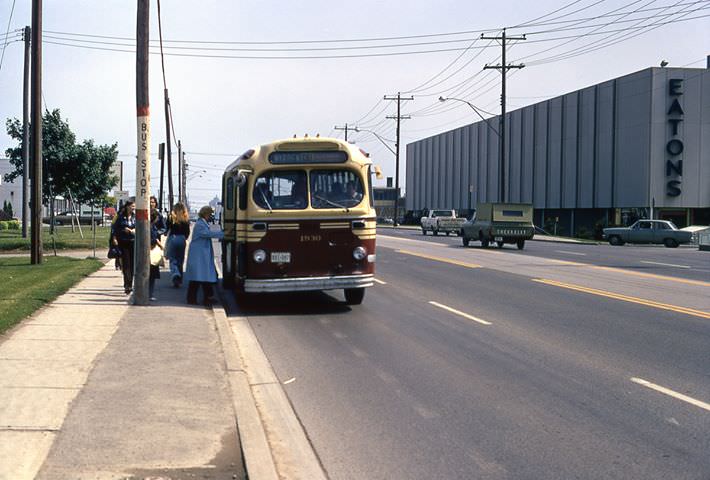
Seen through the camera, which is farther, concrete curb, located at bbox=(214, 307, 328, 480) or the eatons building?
the eatons building

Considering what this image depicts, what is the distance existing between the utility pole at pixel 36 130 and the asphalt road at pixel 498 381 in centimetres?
876

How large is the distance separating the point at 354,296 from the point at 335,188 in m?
2.10

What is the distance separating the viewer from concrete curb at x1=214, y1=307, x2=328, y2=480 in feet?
18.7

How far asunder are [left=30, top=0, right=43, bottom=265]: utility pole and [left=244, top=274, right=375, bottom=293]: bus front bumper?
10.6 m

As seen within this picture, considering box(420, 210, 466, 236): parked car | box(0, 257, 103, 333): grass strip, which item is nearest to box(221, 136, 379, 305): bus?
box(0, 257, 103, 333): grass strip

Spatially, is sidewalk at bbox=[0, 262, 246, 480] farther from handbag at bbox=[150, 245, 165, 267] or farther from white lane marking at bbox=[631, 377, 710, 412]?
white lane marking at bbox=[631, 377, 710, 412]

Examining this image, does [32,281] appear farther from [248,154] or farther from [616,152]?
[616,152]

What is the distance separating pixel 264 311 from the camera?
14.5 metres

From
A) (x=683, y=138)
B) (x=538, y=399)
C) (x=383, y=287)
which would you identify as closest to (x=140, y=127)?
(x=383, y=287)

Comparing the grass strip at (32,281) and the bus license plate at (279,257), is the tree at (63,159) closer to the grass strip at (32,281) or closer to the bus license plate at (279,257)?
the grass strip at (32,281)

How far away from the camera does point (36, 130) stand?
72.2ft

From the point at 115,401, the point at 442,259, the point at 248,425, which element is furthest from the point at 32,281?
the point at 442,259

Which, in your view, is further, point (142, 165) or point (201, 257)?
point (201, 257)

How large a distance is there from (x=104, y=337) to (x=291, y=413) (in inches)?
159
